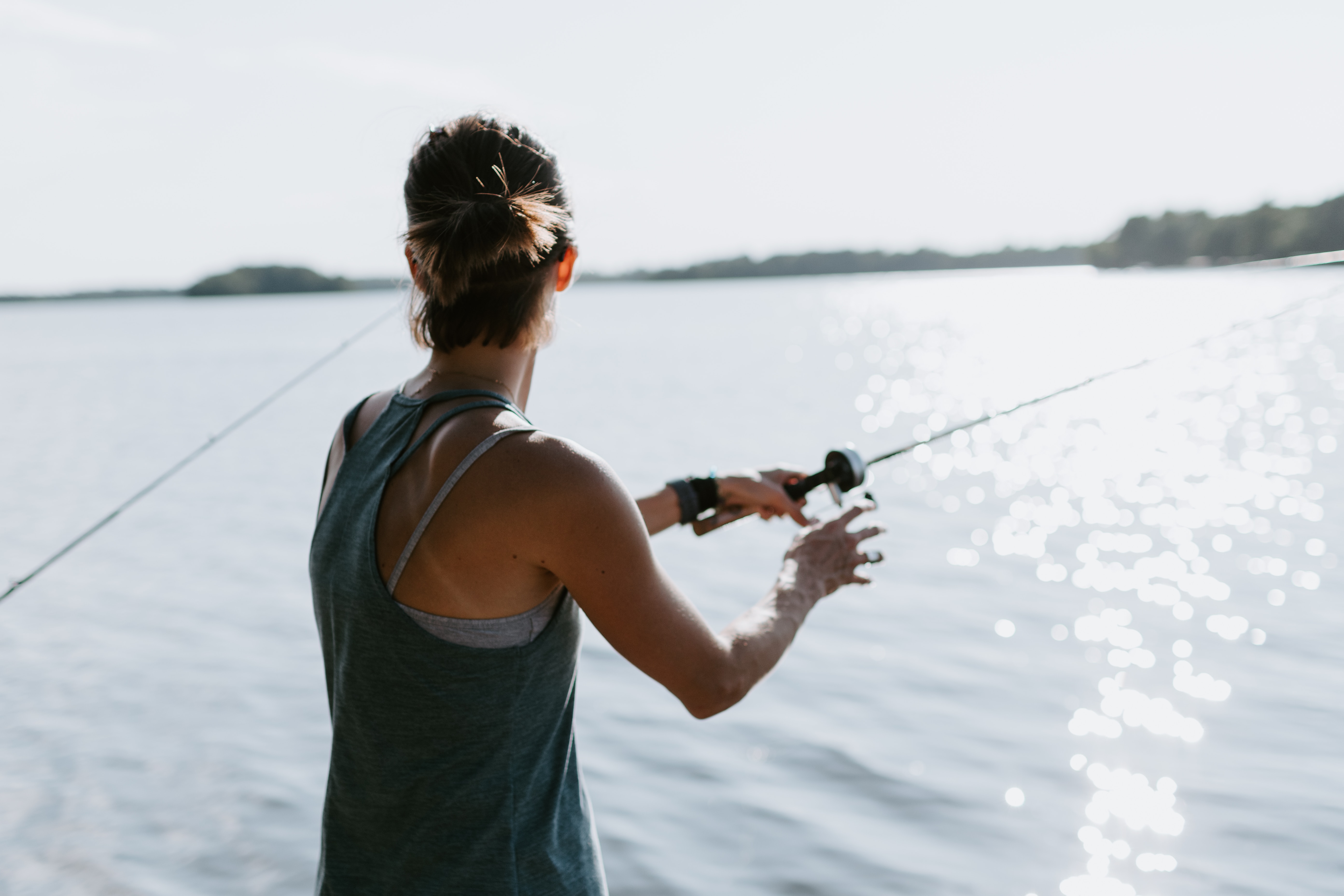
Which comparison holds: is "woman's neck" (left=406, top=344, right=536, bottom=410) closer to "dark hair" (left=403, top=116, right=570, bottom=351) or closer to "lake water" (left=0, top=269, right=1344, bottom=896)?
"dark hair" (left=403, top=116, right=570, bottom=351)

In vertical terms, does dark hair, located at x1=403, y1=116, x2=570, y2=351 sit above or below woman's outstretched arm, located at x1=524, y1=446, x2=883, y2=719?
above

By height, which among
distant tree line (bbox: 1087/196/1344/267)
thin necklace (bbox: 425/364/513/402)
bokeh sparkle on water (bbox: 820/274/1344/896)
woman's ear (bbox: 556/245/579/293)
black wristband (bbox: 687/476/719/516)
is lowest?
bokeh sparkle on water (bbox: 820/274/1344/896)

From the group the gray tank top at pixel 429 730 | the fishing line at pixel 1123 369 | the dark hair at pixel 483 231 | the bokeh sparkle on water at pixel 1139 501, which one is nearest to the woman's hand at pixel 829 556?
the gray tank top at pixel 429 730

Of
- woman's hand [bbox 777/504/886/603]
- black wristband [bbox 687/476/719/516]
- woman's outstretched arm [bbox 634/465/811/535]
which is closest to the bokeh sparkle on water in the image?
woman's outstretched arm [bbox 634/465/811/535]

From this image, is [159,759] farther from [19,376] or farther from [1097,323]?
[1097,323]

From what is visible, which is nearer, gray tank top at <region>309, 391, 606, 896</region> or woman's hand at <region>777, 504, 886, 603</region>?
gray tank top at <region>309, 391, 606, 896</region>

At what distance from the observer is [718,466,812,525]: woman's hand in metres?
2.56

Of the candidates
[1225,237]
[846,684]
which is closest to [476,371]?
[846,684]

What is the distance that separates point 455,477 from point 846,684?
5783 millimetres

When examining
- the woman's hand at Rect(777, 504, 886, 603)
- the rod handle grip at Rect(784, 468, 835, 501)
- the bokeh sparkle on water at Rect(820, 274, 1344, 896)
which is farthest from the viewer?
the bokeh sparkle on water at Rect(820, 274, 1344, 896)

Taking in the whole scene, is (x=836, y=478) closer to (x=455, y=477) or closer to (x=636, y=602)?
(x=636, y=602)

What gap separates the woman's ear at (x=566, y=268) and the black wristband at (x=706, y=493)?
82cm

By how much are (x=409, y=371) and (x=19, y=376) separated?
12724mm

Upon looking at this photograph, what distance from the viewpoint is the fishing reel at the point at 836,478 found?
106 inches
